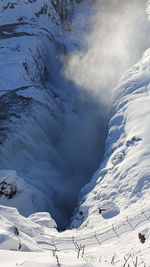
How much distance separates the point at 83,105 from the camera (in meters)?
29.0

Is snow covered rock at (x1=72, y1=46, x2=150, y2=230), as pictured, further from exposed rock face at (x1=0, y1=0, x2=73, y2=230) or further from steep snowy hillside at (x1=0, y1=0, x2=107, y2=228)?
exposed rock face at (x1=0, y1=0, x2=73, y2=230)

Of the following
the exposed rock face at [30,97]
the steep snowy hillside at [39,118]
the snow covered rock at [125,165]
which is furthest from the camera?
the exposed rock face at [30,97]

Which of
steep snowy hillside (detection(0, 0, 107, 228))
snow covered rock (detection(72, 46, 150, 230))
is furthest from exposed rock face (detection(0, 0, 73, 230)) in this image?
snow covered rock (detection(72, 46, 150, 230))

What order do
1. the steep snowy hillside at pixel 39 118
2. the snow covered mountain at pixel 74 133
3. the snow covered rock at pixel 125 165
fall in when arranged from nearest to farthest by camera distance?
the snow covered mountain at pixel 74 133 → the snow covered rock at pixel 125 165 → the steep snowy hillside at pixel 39 118

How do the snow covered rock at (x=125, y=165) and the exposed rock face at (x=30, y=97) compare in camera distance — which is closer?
the snow covered rock at (x=125, y=165)

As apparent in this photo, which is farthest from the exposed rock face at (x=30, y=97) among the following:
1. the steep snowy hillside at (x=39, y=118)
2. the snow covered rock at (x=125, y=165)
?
the snow covered rock at (x=125, y=165)

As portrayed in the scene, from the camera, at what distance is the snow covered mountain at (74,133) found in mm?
11664

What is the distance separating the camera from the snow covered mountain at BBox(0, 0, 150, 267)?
11664 mm

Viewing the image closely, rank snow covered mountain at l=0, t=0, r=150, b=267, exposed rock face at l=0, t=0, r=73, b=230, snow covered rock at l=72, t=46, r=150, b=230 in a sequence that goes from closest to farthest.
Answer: snow covered mountain at l=0, t=0, r=150, b=267, snow covered rock at l=72, t=46, r=150, b=230, exposed rock face at l=0, t=0, r=73, b=230

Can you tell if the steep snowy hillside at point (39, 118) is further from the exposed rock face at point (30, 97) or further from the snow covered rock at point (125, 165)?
the snow covered rock at point (125, 165)

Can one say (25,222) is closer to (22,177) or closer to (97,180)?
(97,180)

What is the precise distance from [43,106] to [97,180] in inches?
364

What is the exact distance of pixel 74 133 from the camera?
86.5 ft

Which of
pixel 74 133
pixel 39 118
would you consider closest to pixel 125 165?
pixel 39 118
